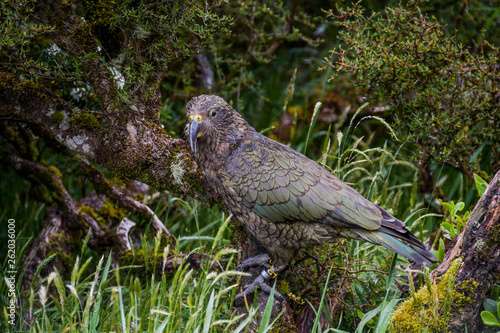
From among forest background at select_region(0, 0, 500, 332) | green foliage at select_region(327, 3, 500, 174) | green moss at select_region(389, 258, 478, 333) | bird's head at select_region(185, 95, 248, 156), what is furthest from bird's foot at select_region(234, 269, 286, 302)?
green foliage at select_region(327, 3, 500, 174)

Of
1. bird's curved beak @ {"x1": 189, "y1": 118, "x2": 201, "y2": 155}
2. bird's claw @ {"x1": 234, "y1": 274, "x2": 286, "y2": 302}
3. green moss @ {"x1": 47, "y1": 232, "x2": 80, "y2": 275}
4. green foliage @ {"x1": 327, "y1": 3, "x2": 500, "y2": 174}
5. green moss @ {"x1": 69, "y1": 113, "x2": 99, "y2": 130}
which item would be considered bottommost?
green moss @ {"x1": 47, "y1": 232, "x2": 80, "y2": 275}

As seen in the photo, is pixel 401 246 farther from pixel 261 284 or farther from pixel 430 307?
pixel 261 284

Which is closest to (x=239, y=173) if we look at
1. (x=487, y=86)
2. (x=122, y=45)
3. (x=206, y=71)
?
(x=122, y=45)

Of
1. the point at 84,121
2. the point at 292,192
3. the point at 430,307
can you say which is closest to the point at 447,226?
the point at 430,307

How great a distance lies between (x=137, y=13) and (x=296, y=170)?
4.60 ft

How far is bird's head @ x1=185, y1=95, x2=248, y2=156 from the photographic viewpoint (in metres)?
2.98

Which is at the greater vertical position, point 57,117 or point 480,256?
point 57,117

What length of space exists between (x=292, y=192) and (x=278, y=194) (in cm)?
9

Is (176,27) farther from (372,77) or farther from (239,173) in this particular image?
(372,77)

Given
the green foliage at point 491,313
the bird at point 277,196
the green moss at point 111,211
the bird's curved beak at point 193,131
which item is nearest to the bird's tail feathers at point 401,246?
the bird at point 277,196

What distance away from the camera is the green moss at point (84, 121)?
316 cm

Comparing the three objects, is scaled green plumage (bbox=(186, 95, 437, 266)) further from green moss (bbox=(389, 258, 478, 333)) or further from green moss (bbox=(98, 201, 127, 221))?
green moss (bbox=(98, 201, 127, 221))

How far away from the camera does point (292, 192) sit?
2.90 metres

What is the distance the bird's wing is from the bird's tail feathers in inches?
2.3
